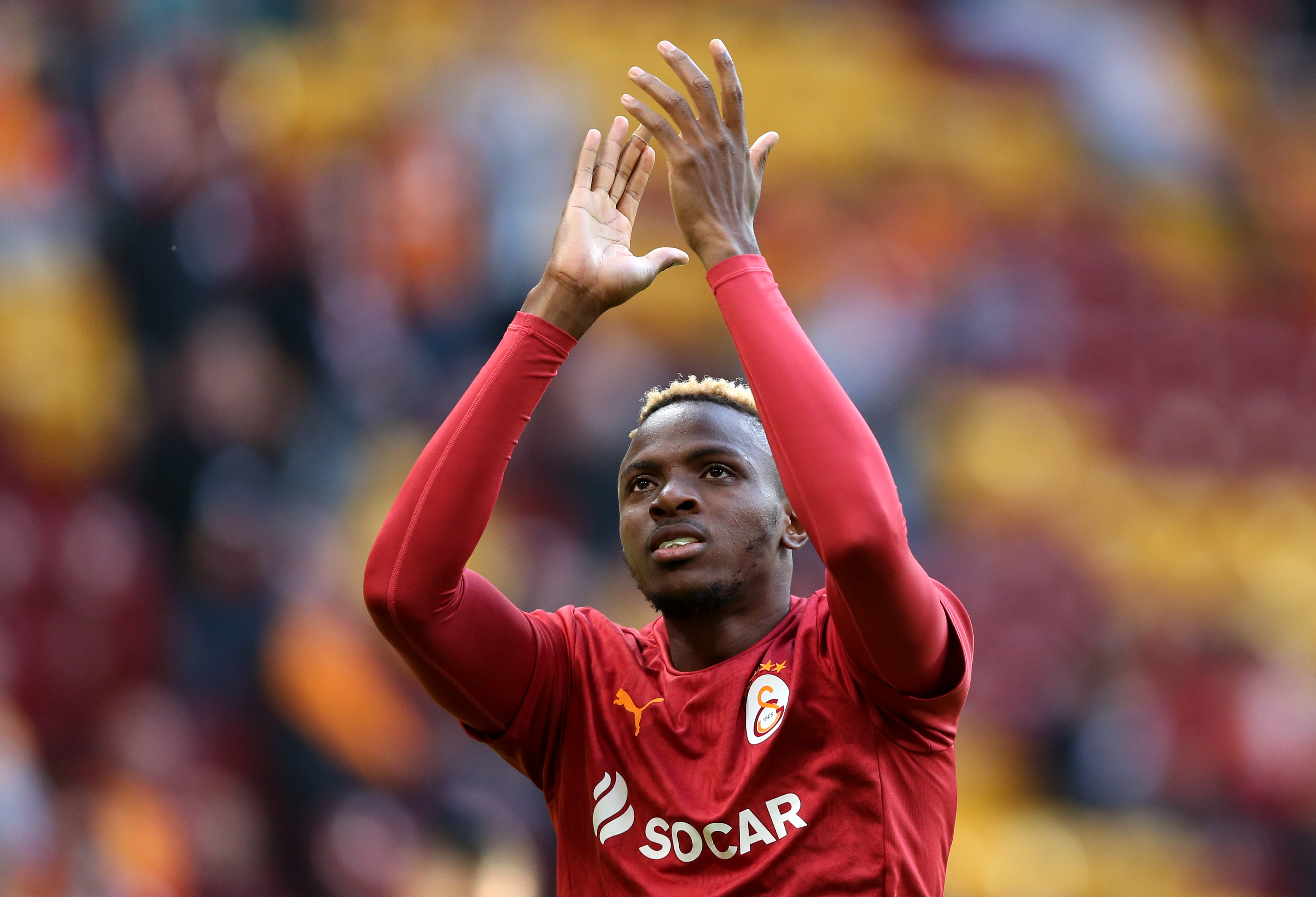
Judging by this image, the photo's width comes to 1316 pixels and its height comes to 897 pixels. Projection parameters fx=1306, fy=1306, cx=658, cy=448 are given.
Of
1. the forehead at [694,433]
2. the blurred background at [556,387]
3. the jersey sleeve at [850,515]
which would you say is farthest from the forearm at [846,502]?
the blurred background at [556,387]

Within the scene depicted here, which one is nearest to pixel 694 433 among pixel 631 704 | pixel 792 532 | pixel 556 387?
pixel 792 532

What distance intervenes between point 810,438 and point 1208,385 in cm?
680

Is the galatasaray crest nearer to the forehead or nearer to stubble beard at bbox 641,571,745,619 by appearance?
stubble beard at bbox 641,571,745,619

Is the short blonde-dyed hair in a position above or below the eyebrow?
above

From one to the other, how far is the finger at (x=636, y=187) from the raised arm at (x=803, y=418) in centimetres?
27

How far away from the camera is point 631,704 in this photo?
8.50ft

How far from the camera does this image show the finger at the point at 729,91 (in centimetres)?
232

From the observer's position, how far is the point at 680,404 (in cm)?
279

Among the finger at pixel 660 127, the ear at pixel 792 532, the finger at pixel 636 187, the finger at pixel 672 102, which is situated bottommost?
the ear at pixel 792 532

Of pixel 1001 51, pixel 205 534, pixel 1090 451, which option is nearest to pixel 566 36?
pixel 1001 51

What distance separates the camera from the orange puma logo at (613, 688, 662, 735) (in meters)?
2.55

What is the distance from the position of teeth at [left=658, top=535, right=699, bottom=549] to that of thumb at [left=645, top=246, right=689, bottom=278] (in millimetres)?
517

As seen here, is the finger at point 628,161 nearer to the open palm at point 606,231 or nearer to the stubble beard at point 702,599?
the open palm at point 606,231

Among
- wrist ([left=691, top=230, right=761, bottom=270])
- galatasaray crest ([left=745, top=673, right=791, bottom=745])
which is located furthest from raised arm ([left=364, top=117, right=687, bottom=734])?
galatasaray crest ([left=745, top=673, right=791, bottom=745])
